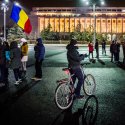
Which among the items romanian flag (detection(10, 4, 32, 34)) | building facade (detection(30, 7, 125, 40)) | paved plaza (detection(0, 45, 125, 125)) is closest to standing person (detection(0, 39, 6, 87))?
paved plaza (detection(0, 45, 125, 125))

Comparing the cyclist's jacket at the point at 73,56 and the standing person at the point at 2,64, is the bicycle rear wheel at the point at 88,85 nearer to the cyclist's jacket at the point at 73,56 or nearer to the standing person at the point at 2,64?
the cyclist's jacket at the point at 73,56

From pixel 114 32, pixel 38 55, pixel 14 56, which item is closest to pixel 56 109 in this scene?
pixel 14 56

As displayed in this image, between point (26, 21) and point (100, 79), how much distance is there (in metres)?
4.30

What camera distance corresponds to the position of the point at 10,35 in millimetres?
99938

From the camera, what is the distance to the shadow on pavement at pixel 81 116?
7418 mm

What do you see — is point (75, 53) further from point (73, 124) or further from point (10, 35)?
point (10, 35)

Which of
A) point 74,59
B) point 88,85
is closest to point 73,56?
point 74,59

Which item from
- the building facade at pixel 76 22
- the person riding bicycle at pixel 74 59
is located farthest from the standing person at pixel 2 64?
the building facade at pixel 76 22

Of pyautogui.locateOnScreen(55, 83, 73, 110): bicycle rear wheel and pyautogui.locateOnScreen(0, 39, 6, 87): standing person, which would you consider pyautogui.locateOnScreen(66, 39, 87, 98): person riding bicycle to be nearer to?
pyautogui.locateOnScreen(55, 83, 73, 110): bicycle rear wheel

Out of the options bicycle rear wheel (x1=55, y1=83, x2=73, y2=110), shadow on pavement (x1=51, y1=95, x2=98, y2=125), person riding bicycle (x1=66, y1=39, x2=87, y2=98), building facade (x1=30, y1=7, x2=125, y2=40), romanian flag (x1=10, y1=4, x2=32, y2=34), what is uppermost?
building facade (x1=30, y1=7, x2=125, y2=40)

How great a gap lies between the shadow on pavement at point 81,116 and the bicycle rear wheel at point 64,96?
0.20 metres

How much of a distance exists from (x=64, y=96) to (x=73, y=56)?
116 cm

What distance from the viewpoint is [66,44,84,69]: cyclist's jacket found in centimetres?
936

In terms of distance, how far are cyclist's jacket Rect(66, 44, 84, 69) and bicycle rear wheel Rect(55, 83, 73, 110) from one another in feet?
2.47
